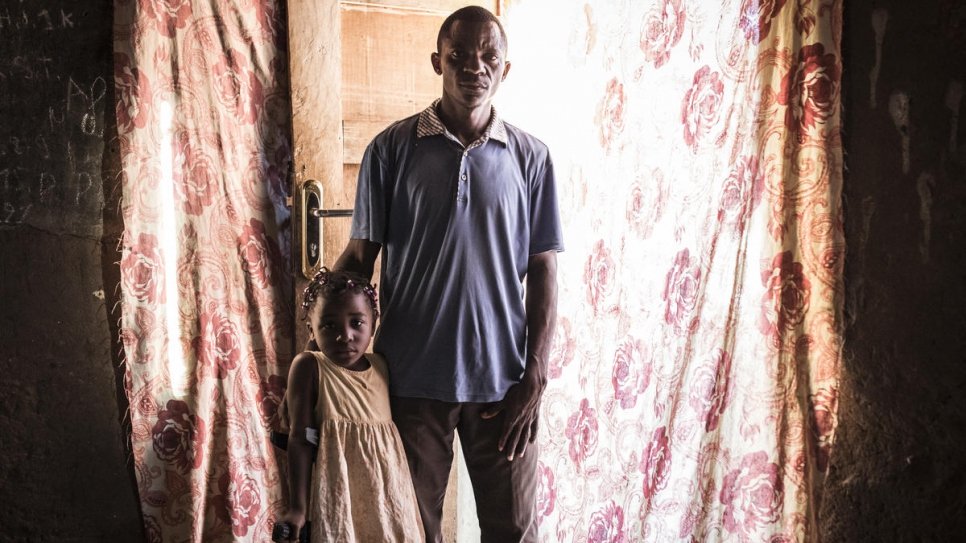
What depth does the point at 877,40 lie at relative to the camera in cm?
174

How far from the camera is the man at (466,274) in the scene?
1.63 meters

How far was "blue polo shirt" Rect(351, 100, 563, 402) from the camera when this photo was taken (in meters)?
1.63

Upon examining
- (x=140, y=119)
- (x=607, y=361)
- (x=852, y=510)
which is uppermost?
(x=140, y=119)

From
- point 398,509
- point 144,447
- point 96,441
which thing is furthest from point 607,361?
point 96,441

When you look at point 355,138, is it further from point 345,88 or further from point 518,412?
point 518,412

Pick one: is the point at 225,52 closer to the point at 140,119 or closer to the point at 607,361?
the point at 140,119

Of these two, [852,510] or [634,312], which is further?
[634,312]

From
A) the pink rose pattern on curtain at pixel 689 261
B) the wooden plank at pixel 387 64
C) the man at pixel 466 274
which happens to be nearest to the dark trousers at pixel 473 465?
the man at pixel 466 274

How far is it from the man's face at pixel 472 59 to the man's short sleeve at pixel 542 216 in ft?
0.75

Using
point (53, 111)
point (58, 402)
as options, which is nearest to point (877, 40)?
point (53, 111)

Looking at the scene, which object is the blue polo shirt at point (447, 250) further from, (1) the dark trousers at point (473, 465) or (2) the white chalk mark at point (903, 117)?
(2) the white chalk mark at point (903, 117)

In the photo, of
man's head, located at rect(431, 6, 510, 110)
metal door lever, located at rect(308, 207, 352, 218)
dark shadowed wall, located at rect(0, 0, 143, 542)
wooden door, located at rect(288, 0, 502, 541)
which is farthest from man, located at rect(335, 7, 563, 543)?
dark shadowed wall, located at rect(0, 0, 143, 542)

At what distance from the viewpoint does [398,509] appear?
5.01 ft

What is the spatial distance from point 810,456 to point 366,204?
1.25 metres
